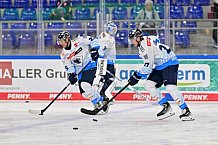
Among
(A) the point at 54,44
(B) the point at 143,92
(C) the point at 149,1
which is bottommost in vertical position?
(B) the point at 143,92

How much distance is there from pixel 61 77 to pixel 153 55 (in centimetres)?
279

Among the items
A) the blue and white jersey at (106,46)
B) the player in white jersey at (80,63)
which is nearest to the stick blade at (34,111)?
the player in white jersey at (80,63)

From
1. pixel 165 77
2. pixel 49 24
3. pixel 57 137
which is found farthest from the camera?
pixel 49 24

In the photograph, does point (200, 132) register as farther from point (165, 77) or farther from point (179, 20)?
point (179, 20)

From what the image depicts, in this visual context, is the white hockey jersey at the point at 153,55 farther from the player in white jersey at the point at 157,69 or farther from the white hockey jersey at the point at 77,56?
the white hockey jersey at the point at 77,56

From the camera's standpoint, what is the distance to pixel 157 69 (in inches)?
324

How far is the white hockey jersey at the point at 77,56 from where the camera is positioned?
28.2 ft

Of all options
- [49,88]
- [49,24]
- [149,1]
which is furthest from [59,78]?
[149,1]

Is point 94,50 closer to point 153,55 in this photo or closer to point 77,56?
point 77,56

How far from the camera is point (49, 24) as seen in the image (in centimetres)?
1098

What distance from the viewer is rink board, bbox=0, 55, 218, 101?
10.2m

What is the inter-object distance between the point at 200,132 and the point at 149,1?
4.11 meters

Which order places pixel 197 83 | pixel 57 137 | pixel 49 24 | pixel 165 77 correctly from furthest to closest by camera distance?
pixel 49 24
pixel 197 83
pixel 165 77
pixel 57 137

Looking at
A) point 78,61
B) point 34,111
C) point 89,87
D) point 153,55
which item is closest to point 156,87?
point 153,55
